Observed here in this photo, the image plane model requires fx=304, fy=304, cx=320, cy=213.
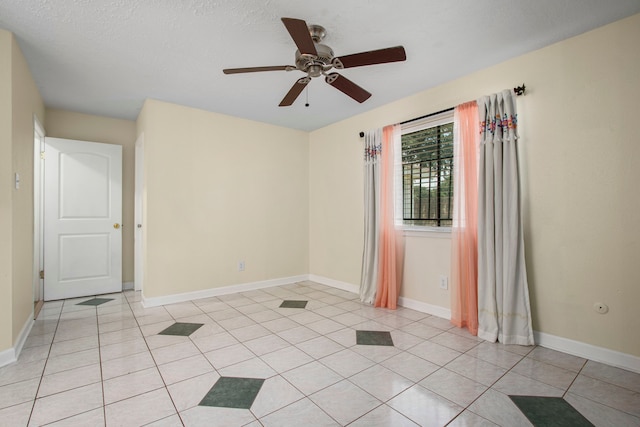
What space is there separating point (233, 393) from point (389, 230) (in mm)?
2257

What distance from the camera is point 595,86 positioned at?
2.18m

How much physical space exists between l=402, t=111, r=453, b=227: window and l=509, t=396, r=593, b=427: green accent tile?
1.70m

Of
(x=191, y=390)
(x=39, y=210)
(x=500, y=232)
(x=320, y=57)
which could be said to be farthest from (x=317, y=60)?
(x=39, y=210)

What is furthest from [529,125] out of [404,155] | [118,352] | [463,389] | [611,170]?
[118,352]

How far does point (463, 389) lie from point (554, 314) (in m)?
1.14

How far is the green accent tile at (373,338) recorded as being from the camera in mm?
2484

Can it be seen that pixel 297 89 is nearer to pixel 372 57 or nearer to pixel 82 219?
pixel 372 57

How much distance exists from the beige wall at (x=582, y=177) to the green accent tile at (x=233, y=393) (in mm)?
2239

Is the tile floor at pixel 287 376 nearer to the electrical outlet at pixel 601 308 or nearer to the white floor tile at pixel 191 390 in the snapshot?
the white floor tile at pixel 191 390

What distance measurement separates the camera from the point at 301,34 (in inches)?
65.0

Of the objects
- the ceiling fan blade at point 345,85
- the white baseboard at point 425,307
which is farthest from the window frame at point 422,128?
the ceiling fan blade at point 345,85

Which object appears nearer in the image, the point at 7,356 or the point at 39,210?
the point at 7,356

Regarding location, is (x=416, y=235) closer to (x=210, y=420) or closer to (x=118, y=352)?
(x=210, y=420)

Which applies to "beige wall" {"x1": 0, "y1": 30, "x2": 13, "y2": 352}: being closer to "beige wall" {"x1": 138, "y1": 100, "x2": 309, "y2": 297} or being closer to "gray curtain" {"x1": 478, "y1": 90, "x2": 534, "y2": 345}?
"beige wall" {"x1": 138, "y1": 100, "x2": 309, "y2": 297}
